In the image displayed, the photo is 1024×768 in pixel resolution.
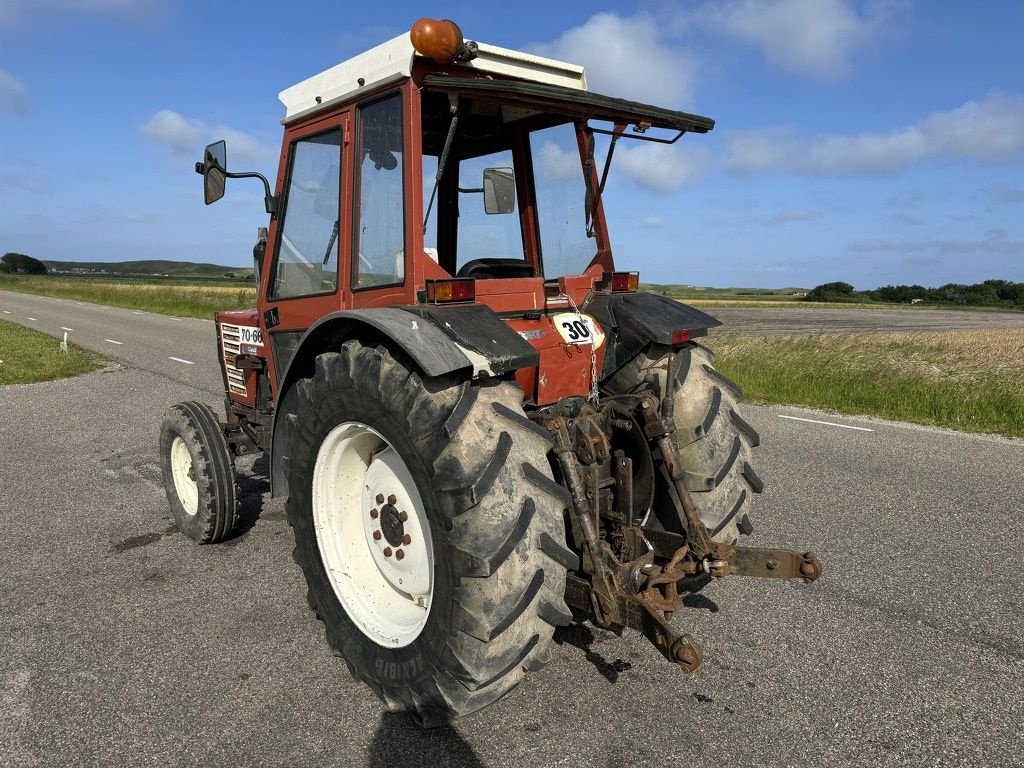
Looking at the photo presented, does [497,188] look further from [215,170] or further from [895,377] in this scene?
[895,377]

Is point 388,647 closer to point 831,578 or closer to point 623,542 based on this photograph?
point 623,542

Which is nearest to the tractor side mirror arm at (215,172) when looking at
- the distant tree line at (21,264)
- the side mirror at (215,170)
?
the side mirror at (215,170)

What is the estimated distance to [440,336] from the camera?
258 cm

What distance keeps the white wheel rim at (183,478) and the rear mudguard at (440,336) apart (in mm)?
1977

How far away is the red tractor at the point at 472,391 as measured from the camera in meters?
2.47

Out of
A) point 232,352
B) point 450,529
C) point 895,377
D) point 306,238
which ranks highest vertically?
point 306,238

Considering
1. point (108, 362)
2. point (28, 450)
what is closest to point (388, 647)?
point (28, 450)

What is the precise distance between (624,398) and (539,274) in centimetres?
116

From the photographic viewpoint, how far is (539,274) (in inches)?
162

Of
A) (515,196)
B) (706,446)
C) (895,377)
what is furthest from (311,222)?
(895,377)

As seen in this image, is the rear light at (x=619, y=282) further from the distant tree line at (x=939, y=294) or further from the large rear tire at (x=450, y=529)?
the distant tree line at (x=939, y=294)

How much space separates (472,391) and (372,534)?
38.7 inches

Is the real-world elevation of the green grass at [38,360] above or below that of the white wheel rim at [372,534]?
below

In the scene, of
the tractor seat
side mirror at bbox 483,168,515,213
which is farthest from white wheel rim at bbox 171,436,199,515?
side mirror at bbox 483,168,515,213
